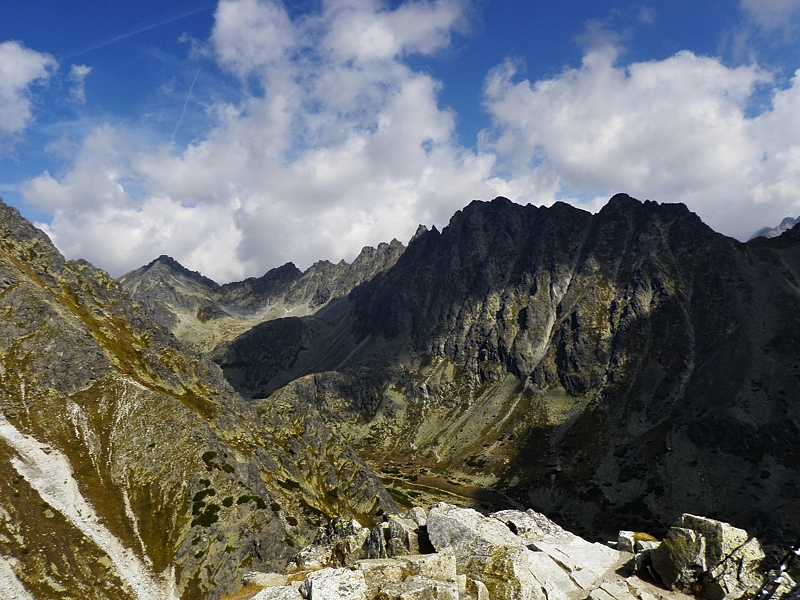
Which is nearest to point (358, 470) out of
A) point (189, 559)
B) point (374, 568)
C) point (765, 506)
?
point (189, 559)

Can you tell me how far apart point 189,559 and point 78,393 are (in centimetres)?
4411

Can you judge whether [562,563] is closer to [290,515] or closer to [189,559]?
[189,559]

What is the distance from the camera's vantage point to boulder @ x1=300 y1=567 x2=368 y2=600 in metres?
17.8

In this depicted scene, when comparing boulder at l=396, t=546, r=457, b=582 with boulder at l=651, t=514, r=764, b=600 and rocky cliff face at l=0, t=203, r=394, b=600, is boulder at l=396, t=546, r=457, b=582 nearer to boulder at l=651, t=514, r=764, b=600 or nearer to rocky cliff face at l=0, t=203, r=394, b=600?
boulder at l=651, t=514, r=764, b=600

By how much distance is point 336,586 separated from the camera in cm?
1819

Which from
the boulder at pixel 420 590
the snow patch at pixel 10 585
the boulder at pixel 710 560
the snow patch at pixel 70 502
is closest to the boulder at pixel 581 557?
the boulder at pixel 710 560

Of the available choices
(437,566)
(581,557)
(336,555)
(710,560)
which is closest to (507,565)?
(437,566)

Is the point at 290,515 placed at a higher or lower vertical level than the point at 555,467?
higher

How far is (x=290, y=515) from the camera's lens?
87250 millimetres

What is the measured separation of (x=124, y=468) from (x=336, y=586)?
79350mm

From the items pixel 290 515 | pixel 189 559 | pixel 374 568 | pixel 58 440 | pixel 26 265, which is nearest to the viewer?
pixel 374 568

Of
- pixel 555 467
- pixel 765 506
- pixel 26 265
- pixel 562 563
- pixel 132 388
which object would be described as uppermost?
pixel 26 265

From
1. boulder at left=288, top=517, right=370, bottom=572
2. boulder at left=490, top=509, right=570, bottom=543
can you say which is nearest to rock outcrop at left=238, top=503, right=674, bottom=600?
boulder at left=288, top=517, right=370, bottom=572

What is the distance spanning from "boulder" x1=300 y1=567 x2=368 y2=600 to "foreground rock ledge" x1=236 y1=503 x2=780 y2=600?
0.04 metres
